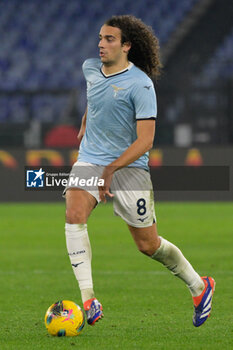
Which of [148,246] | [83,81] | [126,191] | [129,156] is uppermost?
[129,156]

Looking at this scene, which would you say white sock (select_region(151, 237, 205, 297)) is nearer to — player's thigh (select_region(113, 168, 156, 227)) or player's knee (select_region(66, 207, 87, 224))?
player's thigh (select_region(113, 168, 156, 227))

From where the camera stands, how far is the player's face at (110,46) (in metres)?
5.53

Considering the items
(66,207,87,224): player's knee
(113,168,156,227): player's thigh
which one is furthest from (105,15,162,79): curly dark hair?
(66,207,87,224): player's knee

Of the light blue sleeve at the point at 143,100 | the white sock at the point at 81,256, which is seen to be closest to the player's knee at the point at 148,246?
the white sock at the point at 81,256

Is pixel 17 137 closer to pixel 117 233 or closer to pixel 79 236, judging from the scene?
pixel 117 233

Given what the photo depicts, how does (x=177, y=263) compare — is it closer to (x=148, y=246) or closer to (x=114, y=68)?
(x=148, y=246)

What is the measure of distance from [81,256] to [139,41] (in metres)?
1.52

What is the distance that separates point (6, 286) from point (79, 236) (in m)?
2.76

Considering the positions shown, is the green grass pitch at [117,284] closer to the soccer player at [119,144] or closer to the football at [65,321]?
the football at [65,321]

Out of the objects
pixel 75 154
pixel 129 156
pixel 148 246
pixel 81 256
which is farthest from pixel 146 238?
pixel 75 154

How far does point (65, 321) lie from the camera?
17.6ft

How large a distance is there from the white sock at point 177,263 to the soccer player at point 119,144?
11 millimetres

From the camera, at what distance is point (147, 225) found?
559 cm

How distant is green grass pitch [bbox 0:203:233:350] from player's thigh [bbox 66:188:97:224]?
77 centimetres
